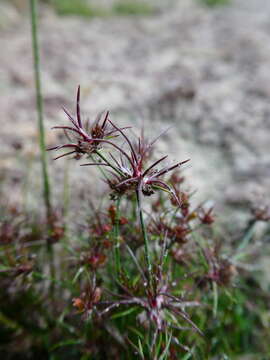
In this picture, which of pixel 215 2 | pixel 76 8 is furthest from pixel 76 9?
pixel 215 2

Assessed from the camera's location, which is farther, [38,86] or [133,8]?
[133,8]

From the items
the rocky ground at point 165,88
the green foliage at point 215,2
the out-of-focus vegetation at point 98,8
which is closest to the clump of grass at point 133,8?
the out-of-focus vegetation at point 98,8

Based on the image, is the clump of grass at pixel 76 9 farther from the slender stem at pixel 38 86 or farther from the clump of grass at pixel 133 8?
the slender stem at pixel 38 86

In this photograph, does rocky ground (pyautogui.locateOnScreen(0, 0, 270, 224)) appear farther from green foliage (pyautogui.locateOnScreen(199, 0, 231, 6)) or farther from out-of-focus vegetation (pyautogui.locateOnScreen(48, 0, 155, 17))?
green foliage (pyautogui.locateOnScreen(199, 0, 231, 6))

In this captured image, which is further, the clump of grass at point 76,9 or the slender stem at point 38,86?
the clump of grass at point 76,9

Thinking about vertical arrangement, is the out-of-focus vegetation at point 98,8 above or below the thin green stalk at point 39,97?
above

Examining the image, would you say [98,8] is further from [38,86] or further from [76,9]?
[38,86]
